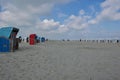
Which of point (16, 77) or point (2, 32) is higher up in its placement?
point (2, 32)

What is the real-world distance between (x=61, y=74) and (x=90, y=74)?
4.13ft

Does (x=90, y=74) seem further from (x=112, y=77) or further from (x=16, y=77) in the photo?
(x=16, y=77)

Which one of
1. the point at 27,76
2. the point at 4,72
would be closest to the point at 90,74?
the point at 27,76

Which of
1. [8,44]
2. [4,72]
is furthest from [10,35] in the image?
[4,72]

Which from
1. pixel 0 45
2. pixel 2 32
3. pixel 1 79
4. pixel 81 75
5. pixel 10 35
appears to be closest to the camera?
pixel 1 79

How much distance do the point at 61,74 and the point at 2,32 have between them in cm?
1353

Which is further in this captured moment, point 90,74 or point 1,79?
point 90,74

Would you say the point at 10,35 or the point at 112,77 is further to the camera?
the point at 10,35

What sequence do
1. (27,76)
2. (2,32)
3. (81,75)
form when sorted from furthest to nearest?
(2,32) → (81,75) → (27,76)

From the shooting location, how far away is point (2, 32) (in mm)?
20109

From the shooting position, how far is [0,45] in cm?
1683

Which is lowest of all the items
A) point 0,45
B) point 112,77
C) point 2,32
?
point 112,77

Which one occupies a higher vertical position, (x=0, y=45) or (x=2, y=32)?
(x=2, y=32)

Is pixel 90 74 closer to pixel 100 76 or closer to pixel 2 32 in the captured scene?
pixel 100 76
